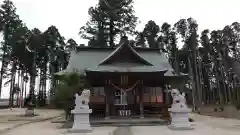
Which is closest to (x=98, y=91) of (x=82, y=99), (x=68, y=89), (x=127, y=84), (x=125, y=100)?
(x=125, y=100)

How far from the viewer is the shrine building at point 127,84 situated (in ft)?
55.7

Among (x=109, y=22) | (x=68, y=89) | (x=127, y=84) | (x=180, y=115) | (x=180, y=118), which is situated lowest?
(x=180, y=118)

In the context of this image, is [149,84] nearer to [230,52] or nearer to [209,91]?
[230,52]

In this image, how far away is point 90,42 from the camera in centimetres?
3778

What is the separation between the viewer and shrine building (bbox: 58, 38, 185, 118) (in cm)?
1698

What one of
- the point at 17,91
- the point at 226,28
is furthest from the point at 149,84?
the point at 17,91

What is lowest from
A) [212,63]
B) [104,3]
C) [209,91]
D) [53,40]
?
[209,91]

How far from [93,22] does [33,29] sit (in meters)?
13.2

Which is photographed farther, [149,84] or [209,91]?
[209,91]

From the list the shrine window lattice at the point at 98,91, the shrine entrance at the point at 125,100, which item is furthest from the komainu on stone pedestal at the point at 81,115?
the shrine window lattice at the point at 98,91

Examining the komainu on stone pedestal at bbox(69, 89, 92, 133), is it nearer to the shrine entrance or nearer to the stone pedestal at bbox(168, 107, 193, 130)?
the stone pedestal at bbox(168, 107, 193, 130)

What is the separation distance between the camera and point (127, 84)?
17.5 meters

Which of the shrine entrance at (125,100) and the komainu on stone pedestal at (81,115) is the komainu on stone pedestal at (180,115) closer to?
the komainu on stone pedestal at (81,115)

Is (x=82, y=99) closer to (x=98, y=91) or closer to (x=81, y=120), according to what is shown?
(x=81, y=120)
